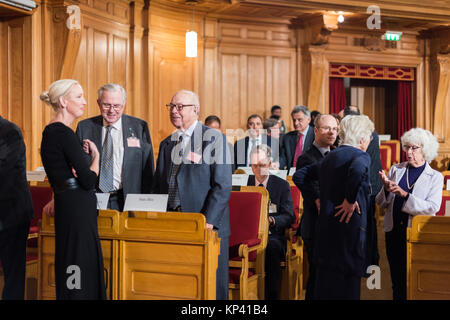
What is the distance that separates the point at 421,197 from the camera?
3193 mm

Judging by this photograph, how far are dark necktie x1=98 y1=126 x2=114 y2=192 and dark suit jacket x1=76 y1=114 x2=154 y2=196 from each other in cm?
4

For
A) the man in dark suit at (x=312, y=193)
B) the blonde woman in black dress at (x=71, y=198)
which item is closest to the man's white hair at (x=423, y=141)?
the man in dark suit at (x=312, y=193)

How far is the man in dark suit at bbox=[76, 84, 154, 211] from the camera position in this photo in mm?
3148

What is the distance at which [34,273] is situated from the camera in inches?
139

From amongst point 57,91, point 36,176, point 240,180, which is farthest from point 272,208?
point 36,176

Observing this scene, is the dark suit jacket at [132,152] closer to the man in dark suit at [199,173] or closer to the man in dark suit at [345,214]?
the man in dark suit at [199,173]

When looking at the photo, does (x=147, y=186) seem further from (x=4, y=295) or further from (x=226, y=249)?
(x=4, y=295)

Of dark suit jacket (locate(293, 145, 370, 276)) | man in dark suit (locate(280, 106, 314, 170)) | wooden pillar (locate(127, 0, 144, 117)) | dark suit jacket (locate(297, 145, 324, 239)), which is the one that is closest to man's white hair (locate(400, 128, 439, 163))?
dark suit jacket (locate(297, 145, 324, 239))

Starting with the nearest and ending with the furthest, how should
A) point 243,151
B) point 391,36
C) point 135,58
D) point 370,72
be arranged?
point 243,151, point 135,58, point 391,36, point 370,72

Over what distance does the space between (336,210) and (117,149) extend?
1.26 meters

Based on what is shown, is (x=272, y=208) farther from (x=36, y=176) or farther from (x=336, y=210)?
(x=36, y=176)

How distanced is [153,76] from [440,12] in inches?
170
